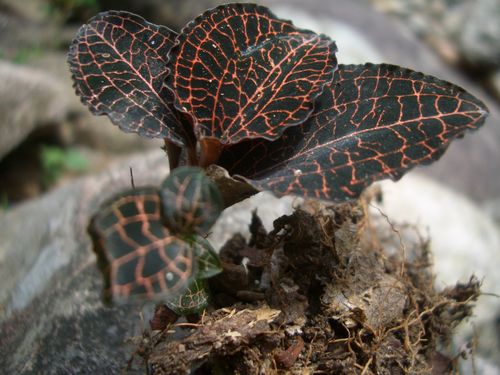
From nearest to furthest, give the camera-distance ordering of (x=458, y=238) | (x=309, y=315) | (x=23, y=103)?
(x=309, y=315)
(x=458, y=238)
(x=23, y=103)

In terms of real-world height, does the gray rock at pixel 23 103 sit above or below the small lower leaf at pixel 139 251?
below

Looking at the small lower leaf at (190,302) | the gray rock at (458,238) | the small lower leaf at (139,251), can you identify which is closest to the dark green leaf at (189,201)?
the small lower leaf at (139,251)

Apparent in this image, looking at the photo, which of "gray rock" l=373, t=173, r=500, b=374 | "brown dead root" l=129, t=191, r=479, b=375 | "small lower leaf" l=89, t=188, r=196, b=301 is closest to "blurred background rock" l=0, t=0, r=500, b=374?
"gray rock" l=373, t=173, r=500, b=374

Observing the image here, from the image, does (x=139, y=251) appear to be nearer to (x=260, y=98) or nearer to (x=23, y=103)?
(x=260, y=98)

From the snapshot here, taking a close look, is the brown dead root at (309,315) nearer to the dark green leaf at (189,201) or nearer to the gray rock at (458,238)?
the dark green leaf at (189,201)

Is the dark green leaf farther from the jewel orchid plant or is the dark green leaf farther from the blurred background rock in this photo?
the blurred background rock

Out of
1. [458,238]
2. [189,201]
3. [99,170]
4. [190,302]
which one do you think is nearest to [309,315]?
[190,302]
